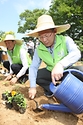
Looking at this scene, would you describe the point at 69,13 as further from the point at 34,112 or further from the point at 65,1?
the point at 34,112

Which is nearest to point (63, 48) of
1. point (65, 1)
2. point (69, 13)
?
point (69, 13)

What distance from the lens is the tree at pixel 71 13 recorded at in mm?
25172

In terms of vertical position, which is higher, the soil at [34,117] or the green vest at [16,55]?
the green vest at [16,55]

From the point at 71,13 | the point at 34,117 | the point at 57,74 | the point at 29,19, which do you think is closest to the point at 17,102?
the point at 34,117

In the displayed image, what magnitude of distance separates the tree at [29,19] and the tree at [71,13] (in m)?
12.5

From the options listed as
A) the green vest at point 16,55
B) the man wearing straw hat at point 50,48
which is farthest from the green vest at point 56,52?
the green vest at point 16,55

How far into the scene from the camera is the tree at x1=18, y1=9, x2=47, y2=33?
42.1 m

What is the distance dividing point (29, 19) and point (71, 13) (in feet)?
58.0

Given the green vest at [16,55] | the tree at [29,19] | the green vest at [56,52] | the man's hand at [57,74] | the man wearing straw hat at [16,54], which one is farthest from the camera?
the tree at [29,19]

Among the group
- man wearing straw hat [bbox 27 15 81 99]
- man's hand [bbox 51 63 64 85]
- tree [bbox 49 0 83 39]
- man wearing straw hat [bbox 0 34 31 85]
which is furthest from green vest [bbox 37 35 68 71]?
tree [bbox 49 0 83 39]

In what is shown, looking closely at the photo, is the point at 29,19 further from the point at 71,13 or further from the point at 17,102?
the point at 17,102

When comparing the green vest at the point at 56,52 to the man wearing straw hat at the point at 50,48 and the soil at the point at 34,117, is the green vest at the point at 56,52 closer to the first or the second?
the man wearing straw hat at the point at 50,48

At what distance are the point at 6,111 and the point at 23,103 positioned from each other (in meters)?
0.24

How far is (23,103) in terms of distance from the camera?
2.73 meters
